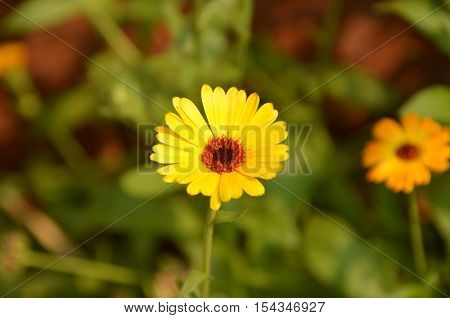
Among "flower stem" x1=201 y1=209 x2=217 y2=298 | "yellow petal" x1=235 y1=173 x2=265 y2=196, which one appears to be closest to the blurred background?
"flower stem" x1=201 y1=209 x2=217 y2=298

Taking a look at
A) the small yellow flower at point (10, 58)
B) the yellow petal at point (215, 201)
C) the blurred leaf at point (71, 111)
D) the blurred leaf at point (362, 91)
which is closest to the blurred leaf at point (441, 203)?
the blurred leaf at point (362, 91)

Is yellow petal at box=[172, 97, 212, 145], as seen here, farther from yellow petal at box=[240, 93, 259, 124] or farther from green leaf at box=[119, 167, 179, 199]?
green leaf at box=[119, 167, 179, 199]

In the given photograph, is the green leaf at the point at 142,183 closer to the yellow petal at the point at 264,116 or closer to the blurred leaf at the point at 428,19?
the yellow petal at the point at 264,116

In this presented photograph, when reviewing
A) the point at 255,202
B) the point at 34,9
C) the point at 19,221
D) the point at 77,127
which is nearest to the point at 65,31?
the point at 77,127

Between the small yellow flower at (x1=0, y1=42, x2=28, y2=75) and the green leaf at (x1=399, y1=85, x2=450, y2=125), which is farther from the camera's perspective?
the small yellow flower at (x1=0, y1=42, x2=28, y2=75)

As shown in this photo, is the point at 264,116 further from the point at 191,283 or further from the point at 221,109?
the point at 191,283
